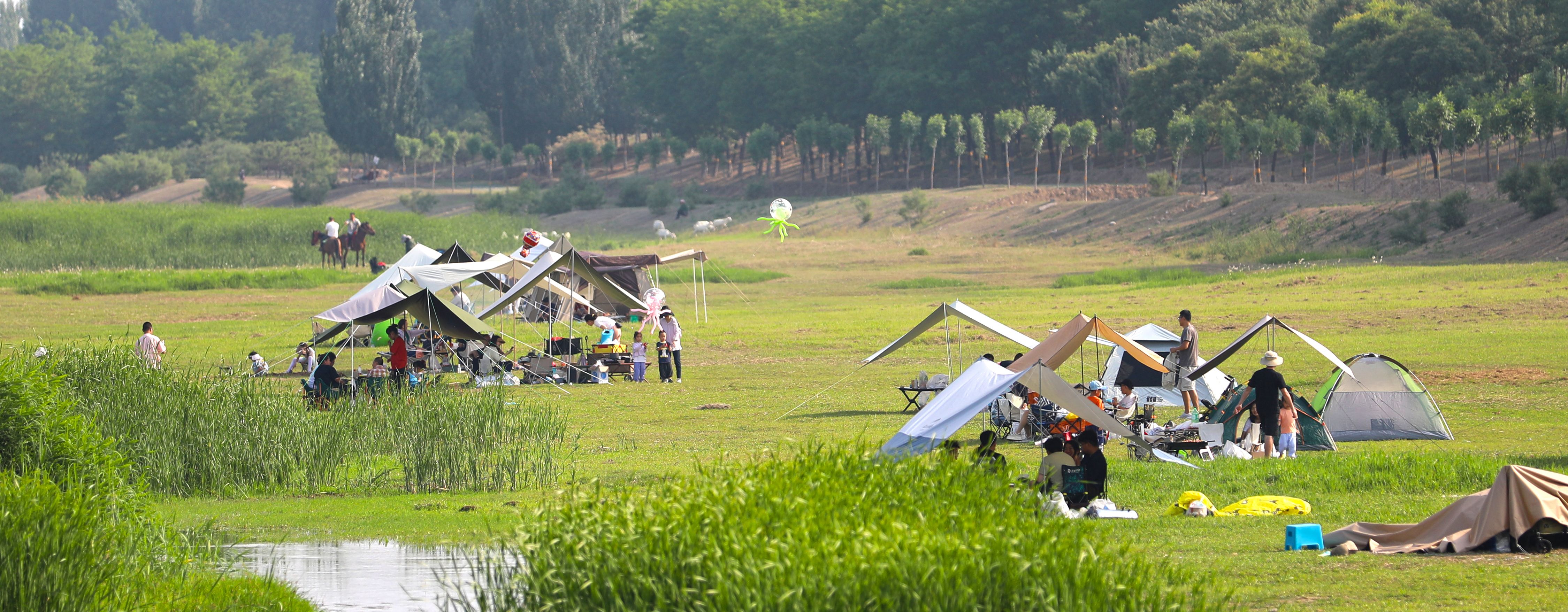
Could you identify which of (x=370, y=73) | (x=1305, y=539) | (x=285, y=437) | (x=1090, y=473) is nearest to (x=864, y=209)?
(x=370, y=73)

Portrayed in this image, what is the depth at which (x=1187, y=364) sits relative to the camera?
A: 21.5 m

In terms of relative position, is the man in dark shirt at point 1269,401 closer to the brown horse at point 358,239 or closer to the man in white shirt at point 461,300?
the man in white shirt at point 461,300

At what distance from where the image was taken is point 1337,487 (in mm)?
14953

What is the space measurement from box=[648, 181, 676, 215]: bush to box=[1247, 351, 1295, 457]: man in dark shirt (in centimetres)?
7038

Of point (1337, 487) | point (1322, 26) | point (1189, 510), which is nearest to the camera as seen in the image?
point (1189, 510)

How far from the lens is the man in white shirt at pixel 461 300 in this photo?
3266 cm

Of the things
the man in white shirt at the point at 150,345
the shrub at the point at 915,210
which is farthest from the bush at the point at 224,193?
the man in white shirt at the point at 150,345

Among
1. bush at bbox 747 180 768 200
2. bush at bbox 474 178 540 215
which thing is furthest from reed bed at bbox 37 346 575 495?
bush at bbox 747 180 768 200

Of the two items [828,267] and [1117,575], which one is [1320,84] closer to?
[828,267]

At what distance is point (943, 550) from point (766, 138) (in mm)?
89674

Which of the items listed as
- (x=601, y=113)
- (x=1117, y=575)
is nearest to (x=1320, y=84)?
(x=601, y=113)

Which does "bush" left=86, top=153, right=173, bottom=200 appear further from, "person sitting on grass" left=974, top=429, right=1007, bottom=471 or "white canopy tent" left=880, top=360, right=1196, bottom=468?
"person sitting on grass" left=974, top=429, right=1007, bottom=471

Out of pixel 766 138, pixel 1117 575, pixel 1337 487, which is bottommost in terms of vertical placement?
pixel 1337 487

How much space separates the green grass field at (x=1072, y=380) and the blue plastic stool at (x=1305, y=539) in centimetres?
15
